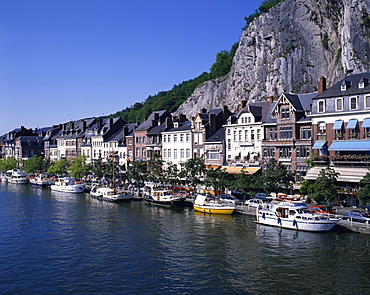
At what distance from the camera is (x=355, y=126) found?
2094 inches

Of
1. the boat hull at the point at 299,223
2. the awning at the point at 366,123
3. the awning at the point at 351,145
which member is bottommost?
the boat hull at the point at 299,223

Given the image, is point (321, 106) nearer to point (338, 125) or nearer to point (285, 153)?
point (338, 125)

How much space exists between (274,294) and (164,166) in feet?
198

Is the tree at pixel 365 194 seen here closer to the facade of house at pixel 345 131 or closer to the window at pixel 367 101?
the facade of house at pixel 345 131

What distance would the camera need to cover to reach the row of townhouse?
177 feet

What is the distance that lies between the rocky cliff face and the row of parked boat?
50209 mm

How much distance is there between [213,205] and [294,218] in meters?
13.1

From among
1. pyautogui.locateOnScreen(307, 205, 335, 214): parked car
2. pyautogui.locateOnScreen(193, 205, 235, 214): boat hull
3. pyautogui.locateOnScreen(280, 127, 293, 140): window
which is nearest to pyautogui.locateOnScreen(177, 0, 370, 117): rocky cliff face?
pyautogui.locateOnScreen(280, 127, 293, 140): window

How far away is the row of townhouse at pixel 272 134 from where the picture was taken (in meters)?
53.9

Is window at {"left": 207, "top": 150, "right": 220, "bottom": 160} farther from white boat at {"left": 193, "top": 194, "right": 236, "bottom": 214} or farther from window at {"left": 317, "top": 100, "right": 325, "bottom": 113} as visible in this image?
window at {"left": 317, "top": 100, "right": 325, "bottom": 113}

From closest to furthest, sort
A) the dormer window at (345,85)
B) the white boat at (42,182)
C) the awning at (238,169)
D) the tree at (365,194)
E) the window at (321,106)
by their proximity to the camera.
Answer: the tree at (365,194)
the dormer window at (345,85)
the window at (321,106)
the awning at (238,169)
the white boat at (42,182)

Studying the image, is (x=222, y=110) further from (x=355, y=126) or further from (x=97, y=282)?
(x=97, y=282)

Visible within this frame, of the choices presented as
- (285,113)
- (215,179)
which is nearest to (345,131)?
(285,113)

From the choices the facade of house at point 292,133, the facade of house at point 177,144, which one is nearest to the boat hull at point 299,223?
the facade of house at point 292,133
